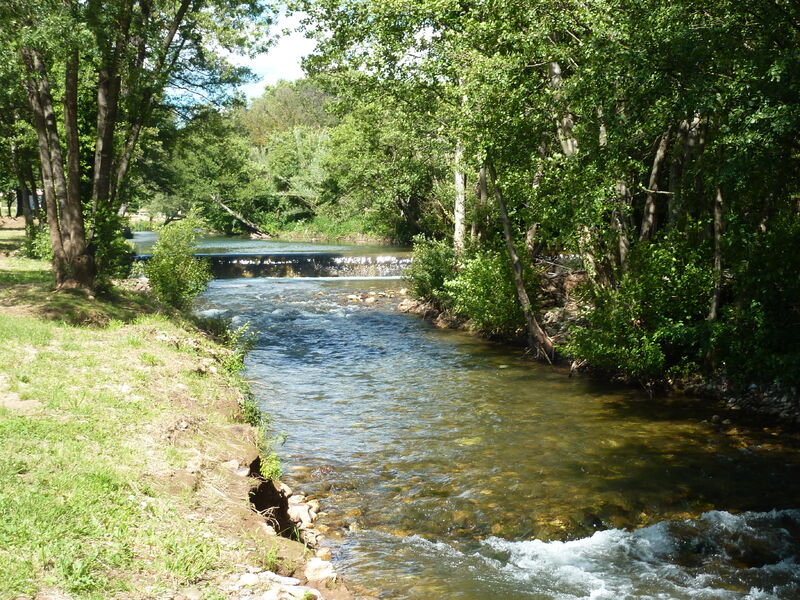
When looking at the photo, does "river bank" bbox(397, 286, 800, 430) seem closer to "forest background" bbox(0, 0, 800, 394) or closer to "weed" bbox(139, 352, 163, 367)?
"forest background" bbox(0, 0, 800, 394)

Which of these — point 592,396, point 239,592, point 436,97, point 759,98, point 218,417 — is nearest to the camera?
point 239,592

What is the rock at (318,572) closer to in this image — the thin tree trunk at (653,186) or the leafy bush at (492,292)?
the thin tree trunk at (653,186)

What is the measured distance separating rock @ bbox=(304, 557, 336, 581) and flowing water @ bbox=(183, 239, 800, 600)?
80 cm

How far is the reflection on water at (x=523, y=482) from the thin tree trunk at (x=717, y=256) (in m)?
1.80

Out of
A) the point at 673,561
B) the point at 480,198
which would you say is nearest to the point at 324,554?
the point at 673,561

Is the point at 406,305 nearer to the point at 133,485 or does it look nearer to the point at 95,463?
the point at 95,463

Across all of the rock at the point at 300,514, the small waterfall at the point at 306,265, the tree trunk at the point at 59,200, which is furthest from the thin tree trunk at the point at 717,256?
the small waterfall at the point at 306,265

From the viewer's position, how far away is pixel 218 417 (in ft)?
26.8

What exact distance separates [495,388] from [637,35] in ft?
23.5

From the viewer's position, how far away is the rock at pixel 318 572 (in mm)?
5090

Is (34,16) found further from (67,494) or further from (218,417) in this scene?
(67,494)

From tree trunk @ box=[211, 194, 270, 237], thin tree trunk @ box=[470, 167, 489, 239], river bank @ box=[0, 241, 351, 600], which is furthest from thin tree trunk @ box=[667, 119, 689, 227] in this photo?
tree trunk @ box=[211, 194, 270, 237]

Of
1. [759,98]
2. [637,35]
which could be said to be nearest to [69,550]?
[759,98]

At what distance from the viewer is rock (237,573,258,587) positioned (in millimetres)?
4391
